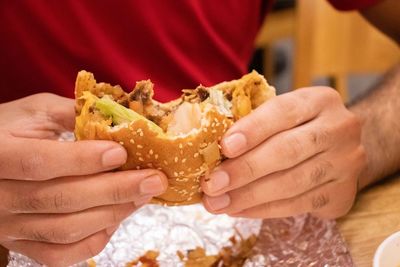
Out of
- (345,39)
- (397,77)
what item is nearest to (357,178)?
(397,77)

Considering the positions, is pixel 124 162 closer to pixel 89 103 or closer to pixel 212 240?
pixel 89 103

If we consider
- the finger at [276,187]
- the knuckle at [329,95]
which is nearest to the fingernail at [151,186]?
the finger at [276,187]

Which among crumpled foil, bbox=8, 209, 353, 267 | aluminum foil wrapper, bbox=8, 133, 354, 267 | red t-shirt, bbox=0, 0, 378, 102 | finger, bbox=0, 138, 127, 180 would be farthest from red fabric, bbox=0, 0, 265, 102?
finger, bbox=0, 138, 127, 180

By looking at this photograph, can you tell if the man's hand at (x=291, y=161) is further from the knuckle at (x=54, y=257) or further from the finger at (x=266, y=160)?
the knuckle at (x=54, y=257)

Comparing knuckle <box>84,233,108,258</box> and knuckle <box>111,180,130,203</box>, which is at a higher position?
knuckle <box>111,180,130,203</box>

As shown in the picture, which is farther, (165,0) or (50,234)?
(165,0)

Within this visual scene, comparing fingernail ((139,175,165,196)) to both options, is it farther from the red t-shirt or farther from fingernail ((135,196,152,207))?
the red t-shirt
